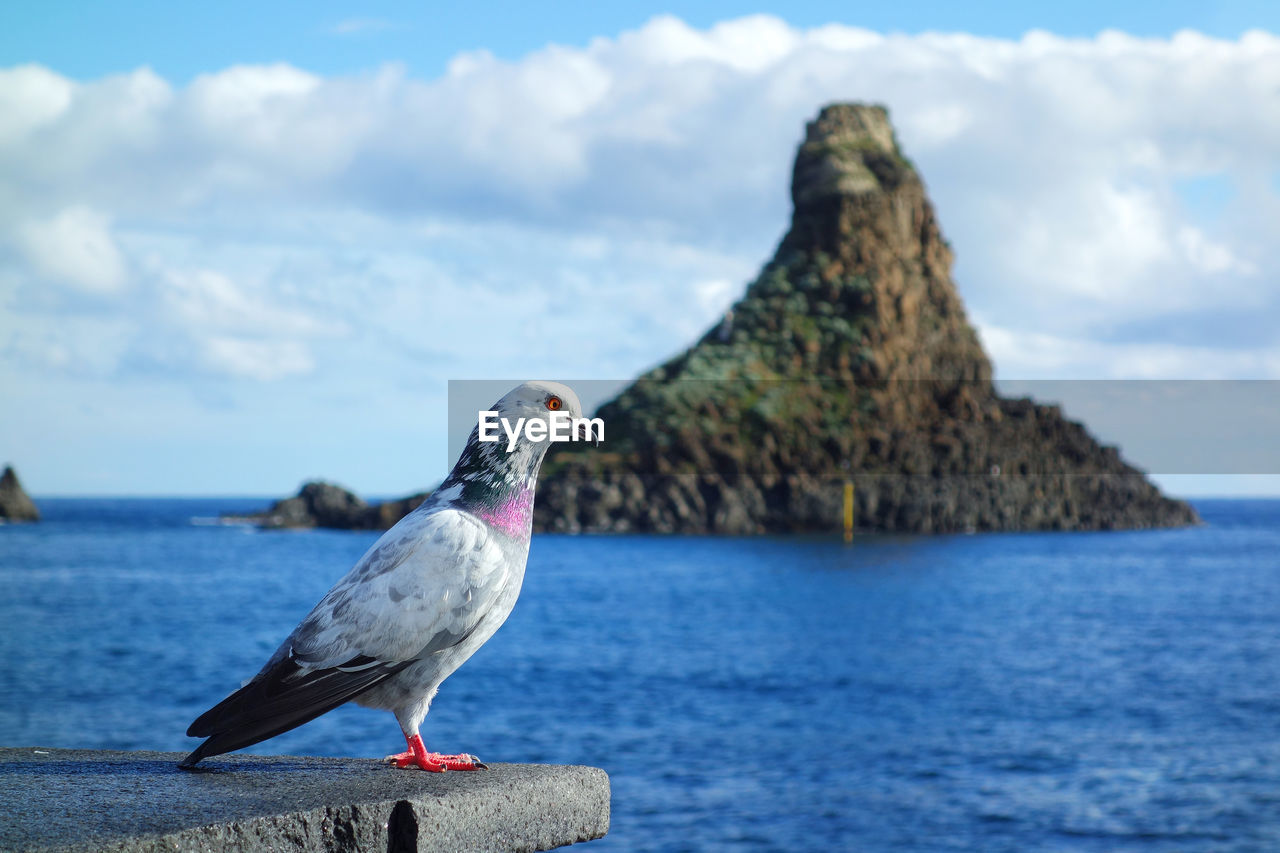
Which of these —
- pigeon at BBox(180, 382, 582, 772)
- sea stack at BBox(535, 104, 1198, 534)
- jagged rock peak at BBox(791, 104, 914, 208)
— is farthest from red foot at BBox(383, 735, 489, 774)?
jagged rock peak at BBox(791, 104, 914, 208)

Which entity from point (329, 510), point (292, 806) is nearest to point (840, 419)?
point (329, 510)

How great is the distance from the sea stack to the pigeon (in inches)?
4027

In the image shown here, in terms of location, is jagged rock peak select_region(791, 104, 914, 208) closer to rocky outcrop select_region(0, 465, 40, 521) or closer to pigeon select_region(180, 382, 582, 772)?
rocky outcrop select_region(0, 465, 40, 521)

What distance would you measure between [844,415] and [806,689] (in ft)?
239

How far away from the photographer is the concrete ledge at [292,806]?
12.0 ft

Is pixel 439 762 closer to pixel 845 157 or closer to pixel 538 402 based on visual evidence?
pixel 538 402

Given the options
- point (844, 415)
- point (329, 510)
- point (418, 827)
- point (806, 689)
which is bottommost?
Answer: point (806, 689)

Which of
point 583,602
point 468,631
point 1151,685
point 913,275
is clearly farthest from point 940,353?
point 468,631

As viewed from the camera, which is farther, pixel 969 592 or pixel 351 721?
pixel 969 592

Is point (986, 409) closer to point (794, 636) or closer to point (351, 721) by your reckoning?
point (794, 636)

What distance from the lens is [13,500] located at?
164375mm

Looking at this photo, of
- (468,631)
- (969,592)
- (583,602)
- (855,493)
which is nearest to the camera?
(468,631)

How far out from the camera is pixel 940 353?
131m

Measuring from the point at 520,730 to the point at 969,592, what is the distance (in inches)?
2116
